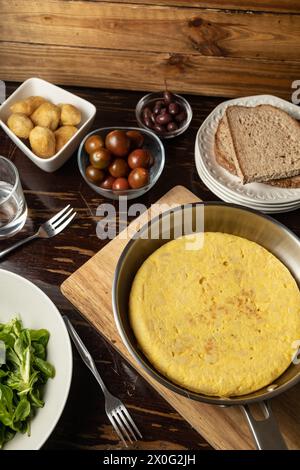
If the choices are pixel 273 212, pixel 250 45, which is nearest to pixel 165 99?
pixel 250 45

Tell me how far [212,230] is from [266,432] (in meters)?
0.51

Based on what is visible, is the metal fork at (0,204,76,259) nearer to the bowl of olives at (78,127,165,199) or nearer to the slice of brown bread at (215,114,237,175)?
the bowl of olives at (78,127,165,199)

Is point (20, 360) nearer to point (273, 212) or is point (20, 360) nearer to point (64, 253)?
point (64, 253)

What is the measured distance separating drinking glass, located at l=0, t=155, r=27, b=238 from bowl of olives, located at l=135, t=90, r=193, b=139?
42 centimetres

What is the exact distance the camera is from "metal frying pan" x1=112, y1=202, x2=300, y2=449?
1.14 metres

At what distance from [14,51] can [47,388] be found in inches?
41.8

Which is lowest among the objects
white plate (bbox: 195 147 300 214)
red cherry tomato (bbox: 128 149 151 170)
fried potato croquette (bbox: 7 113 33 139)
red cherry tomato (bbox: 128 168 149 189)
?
white plate (bbox: 195 147 300 214)

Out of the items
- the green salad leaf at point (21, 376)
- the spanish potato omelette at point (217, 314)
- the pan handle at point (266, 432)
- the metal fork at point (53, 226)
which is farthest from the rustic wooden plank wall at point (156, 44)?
the pan handle at point (266, 432)

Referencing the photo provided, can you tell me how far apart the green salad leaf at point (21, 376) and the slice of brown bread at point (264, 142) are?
700 mm

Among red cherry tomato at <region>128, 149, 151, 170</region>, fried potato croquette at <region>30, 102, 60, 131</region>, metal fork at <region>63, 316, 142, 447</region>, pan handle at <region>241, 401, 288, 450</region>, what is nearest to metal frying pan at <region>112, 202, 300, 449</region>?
pan handle at <region>241, 401, 288, 450</region>

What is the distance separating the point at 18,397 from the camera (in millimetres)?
1166

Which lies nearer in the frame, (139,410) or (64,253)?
(139,410)

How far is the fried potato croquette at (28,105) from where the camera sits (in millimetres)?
1563

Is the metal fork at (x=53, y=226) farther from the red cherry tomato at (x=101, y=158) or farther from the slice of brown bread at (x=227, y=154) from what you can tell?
the slice of brown bread at (x=227, y=154)
